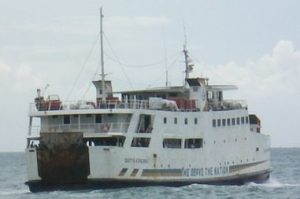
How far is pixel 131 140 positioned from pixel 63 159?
11.5ft

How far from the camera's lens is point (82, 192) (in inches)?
2003

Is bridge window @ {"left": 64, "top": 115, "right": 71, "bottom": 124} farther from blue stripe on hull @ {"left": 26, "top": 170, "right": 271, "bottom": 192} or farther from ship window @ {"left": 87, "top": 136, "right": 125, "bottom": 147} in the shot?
blue stripe on hull @ {"left": 26, "top": 170, "right": 271, "bottom": 192}

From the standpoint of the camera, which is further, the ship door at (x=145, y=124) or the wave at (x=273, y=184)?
the wave at (x=273, y=184)

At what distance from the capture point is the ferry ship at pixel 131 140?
50.9 meters

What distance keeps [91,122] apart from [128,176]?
11.3 ft

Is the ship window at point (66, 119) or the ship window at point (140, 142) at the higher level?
the ship window at point (66, 119)

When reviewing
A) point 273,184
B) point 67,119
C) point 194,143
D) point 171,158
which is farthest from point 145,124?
point 273,184

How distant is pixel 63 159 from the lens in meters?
51.4

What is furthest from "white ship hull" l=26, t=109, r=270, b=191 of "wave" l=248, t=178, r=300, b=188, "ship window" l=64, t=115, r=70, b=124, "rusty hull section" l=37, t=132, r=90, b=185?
"ship window" l=64, t=115, r=70, b=124

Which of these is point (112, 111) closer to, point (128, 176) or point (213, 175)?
point (128, 176)

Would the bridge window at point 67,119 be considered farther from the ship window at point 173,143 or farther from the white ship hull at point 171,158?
the ship window at point 173,143

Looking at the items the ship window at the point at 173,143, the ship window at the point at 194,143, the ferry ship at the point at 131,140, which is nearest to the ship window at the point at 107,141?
the ferry ship at the point at 131,140

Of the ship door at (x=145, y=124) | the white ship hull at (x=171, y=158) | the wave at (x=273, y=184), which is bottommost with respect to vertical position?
the wave at (x=273, y=184)

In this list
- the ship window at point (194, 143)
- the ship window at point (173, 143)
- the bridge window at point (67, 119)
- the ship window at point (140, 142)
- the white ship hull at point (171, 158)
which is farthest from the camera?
the ship window at point (194, 143)
